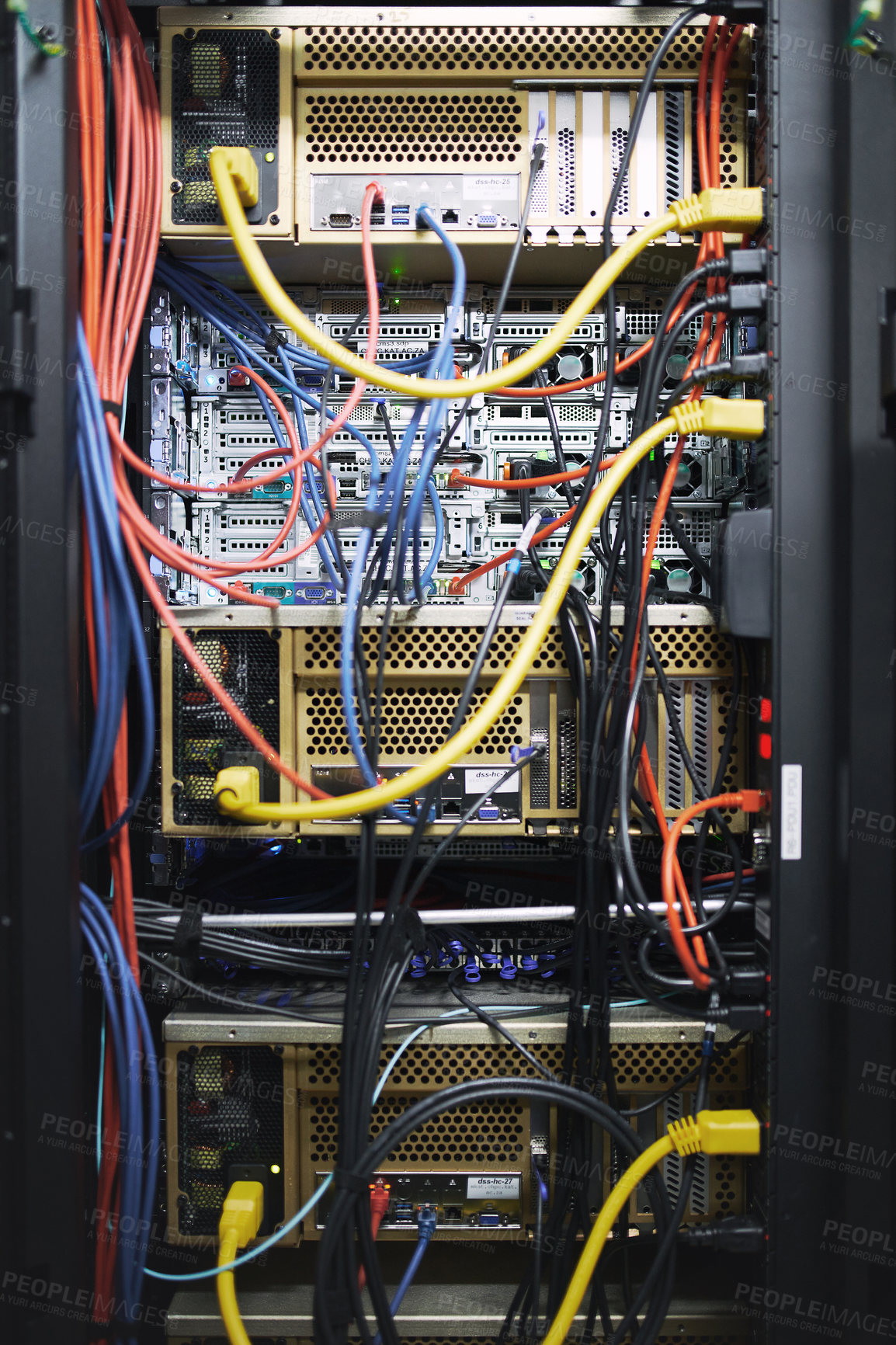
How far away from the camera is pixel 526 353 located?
1083 mm

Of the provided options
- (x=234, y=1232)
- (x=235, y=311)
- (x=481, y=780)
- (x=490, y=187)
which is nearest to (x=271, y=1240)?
(x=234, y=1232)

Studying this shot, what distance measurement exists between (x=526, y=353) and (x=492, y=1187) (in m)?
1.36

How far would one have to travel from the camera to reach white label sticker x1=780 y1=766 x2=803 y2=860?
1.07m

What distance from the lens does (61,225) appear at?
1.01 meters

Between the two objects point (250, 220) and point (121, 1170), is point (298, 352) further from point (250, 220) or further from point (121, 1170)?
point (121, 1170)

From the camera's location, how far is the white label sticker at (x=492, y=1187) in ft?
4.01

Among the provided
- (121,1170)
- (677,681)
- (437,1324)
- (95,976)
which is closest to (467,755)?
(677,681)

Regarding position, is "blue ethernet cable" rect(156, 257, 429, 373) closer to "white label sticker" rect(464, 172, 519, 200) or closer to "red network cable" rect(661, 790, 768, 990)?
"white label sticker" rect(464, 172, 519, 200)

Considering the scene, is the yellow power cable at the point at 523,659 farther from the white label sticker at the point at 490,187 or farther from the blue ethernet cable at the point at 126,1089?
the white label sticker at the point at 490,187

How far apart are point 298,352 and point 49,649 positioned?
0.73m

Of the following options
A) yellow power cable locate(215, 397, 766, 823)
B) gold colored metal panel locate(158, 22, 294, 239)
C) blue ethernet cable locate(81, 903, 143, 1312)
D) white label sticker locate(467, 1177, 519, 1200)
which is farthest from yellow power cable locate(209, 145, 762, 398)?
white label sticker locate(467, 1177, 519, 1200)

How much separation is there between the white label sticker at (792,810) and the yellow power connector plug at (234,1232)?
101 cm

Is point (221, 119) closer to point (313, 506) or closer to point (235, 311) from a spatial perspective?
point (235, 311)

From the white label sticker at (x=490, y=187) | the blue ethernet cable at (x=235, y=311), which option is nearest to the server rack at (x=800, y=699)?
→ the blue ethernet cable at (x=235, y=311)
